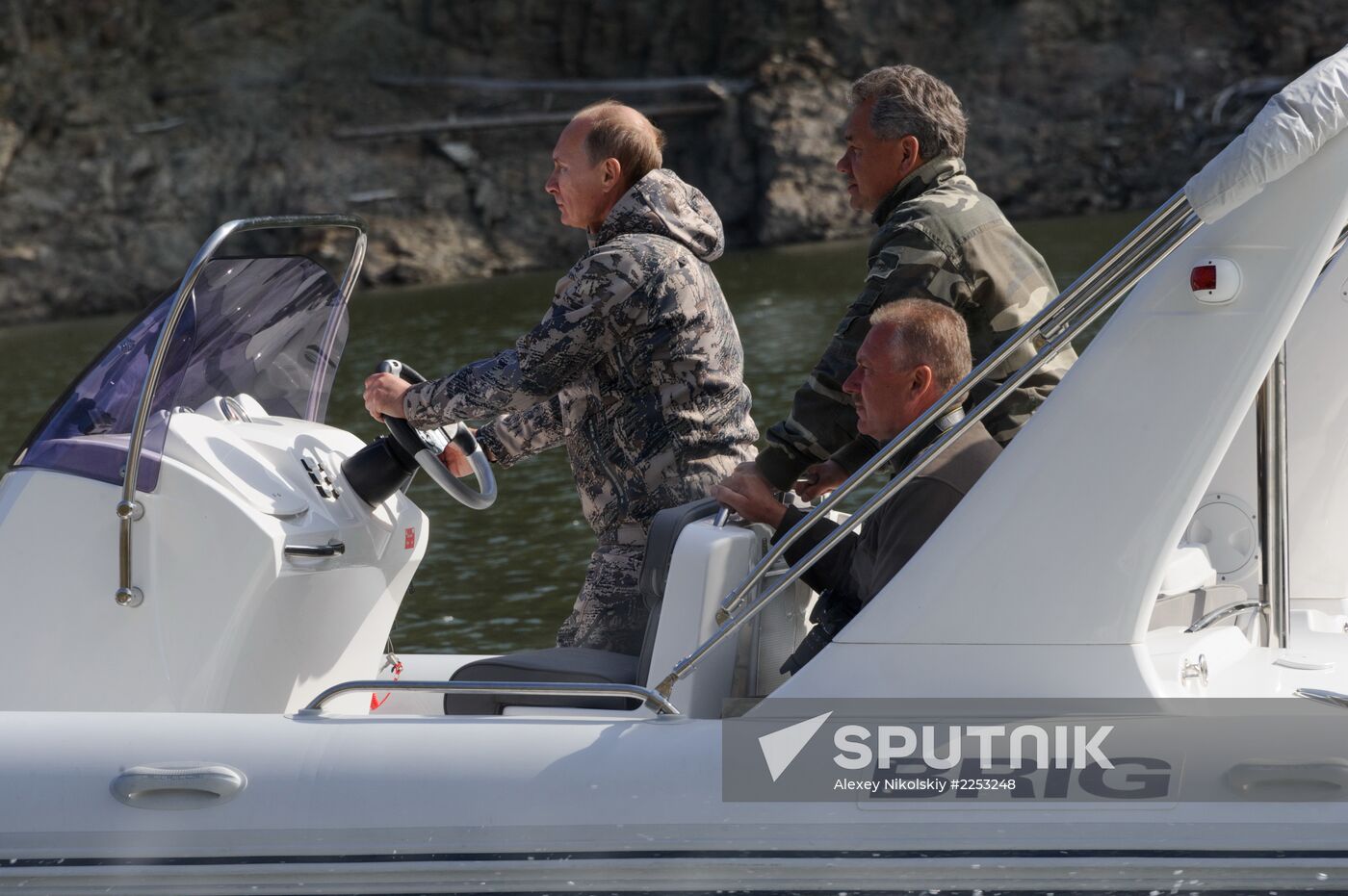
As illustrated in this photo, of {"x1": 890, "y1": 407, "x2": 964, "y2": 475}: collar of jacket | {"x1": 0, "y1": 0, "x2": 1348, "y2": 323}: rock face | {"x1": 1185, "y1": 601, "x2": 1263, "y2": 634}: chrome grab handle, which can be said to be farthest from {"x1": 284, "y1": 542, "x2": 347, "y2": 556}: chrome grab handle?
{"x1": 0, "y1": 0, "x2": 1348, "y2": 323}: rock face

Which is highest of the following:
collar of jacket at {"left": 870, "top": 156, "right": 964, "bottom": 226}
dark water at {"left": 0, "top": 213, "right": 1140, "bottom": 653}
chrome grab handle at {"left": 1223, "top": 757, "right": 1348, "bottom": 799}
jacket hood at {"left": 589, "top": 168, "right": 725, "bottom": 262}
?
dark water at {"left": 0, "top": 213, "right": 1140, "bottom": 653}

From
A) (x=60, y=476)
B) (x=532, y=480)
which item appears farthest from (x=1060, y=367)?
(x=532, y=480)

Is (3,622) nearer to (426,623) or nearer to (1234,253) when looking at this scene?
(1234,253)

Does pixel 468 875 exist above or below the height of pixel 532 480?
below

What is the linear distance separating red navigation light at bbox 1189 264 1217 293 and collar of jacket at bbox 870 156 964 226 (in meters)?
0.87

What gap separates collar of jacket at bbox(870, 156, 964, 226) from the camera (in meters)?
3.08

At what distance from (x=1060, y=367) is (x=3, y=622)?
2.07 meters

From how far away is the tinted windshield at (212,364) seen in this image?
2.99m

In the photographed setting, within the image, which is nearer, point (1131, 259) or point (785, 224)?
point (1131, 259)

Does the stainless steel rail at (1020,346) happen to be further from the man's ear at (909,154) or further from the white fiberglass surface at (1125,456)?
the man's ear at (909,154)

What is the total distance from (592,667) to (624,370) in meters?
0.58

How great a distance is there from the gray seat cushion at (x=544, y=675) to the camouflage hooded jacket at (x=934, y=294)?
1.54ft

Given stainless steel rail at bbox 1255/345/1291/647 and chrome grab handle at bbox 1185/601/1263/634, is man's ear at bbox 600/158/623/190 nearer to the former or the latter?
stainless steel rail at bbox 1255/345/1291/647

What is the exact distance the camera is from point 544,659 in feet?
9.71
